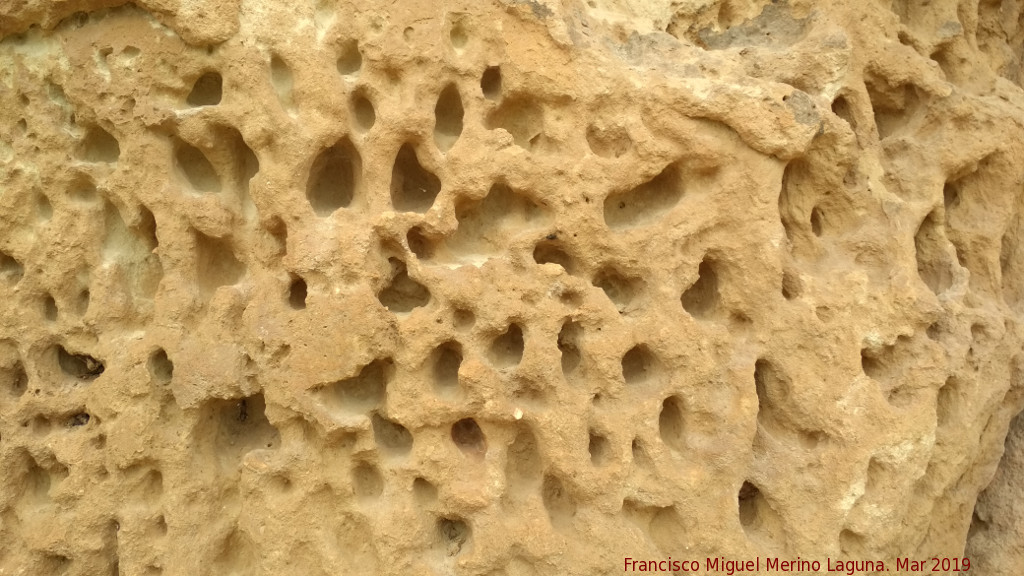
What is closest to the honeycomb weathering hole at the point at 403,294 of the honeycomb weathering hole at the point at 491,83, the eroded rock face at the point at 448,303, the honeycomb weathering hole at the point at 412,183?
the eroded rock face at the point at 448,303

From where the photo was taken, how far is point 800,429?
171 centimetres

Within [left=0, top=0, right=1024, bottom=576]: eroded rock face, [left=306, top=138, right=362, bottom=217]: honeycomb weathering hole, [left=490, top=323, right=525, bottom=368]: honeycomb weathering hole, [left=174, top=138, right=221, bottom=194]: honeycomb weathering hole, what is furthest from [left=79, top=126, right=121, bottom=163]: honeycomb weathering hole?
[left=490, top=323, right=525, bottom=368]: honeycomb weathering hole

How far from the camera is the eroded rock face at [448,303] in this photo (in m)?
1.58

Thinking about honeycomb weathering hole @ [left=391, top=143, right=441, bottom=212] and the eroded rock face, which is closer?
the eroded rock face

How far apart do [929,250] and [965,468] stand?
0.53 meters

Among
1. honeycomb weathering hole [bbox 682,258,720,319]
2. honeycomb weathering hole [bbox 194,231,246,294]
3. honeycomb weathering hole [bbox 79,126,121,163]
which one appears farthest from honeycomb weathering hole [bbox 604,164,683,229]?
honeycomb weathering hole [bbox 79,126,121,163]

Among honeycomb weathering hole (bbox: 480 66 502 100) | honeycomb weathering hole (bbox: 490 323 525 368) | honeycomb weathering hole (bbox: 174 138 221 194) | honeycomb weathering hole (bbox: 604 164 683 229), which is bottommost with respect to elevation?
honeycomb weathering hole (bbox: 490 323 525 368)

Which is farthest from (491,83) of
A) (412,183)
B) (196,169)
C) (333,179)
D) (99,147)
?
(99,147)

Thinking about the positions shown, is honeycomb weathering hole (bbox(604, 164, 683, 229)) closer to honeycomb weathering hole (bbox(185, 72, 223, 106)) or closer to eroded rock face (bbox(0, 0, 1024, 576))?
eroded rock face (bbox(0, 0, 1024, 576))

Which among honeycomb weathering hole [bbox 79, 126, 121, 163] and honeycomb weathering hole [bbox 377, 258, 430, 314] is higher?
honeycomb weathering hole [bbox 79, 126, 121, 163]

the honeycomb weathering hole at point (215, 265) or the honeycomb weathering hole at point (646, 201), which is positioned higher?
the honeycomb weathering hole at point (646, 201)

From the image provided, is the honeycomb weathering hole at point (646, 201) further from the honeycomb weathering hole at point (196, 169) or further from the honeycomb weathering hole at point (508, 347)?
the honeycomb weathering hole at point (196, 169)

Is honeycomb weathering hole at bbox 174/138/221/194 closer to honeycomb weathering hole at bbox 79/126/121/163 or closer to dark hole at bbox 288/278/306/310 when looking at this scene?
honeycomb weathering hole at bbox 79/126/121/163

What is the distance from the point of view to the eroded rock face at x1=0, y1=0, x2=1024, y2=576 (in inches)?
62.3
